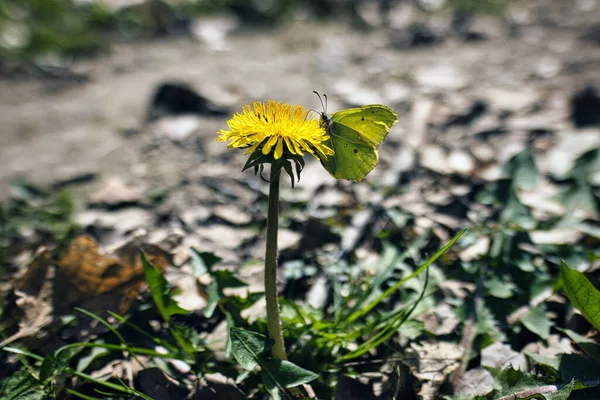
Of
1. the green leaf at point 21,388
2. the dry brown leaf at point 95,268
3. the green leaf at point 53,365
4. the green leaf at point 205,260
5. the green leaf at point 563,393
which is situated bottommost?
the green leaf at point 21,388

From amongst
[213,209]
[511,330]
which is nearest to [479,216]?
[511,330]

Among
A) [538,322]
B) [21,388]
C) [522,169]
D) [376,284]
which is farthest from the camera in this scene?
Answer: [522,169]

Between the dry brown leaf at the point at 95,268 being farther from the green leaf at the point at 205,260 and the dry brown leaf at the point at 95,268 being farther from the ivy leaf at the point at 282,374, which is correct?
the ivy leaf at the point at 282,374

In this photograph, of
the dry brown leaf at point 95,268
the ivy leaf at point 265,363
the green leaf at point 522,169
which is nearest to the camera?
the ivy leaf at point 265,363

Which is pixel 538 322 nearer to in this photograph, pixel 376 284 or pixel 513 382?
pixel 513 382

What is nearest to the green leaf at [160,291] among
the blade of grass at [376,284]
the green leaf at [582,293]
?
the blade of grass at [376,284]

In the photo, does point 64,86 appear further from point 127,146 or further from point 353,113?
point 353,113

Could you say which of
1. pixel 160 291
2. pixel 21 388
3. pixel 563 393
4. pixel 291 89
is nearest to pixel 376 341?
pixel 563 393
